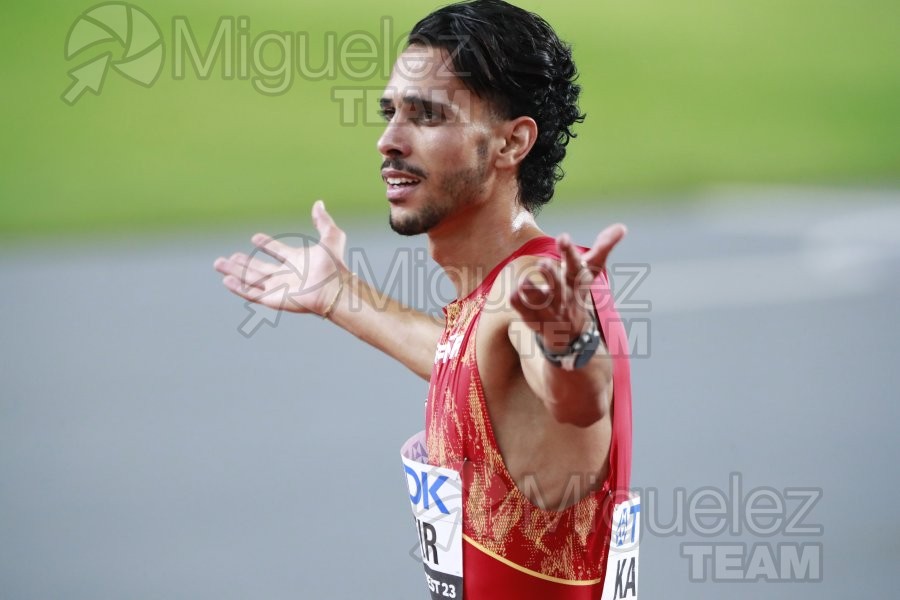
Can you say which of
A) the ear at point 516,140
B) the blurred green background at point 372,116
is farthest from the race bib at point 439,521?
the blurred green background at point 372,116

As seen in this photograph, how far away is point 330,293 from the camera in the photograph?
2.54 m

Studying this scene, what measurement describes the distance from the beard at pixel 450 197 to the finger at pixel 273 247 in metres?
0.67

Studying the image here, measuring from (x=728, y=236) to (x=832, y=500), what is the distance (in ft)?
5.70

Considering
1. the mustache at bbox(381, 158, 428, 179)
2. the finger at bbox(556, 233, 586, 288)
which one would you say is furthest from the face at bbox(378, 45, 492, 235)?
the finger at bbox(556, 233, 586, 288)

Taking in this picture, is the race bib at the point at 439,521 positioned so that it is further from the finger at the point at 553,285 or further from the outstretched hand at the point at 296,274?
the outstretched hand at the point at 296,274

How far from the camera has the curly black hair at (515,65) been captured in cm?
202

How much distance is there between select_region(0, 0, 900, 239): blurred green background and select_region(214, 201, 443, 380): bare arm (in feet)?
10.1

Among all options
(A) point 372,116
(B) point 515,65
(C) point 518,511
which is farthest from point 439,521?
(A) point 372,116

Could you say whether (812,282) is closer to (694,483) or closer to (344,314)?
(694,483)

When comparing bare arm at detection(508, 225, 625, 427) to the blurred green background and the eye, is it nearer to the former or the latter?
the eye

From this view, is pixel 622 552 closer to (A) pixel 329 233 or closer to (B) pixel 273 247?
(A) pixel 329 233

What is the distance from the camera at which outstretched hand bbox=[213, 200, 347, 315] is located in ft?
8.29

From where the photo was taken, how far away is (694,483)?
4.25 m

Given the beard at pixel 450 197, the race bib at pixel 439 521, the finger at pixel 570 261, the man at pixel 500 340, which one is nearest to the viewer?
the finger at pixel 570 261
